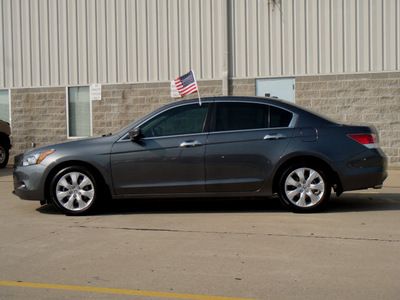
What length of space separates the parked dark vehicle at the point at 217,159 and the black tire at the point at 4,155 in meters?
8.05

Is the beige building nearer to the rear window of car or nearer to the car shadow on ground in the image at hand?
the car shadow on ground

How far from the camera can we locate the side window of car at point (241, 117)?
734 cm

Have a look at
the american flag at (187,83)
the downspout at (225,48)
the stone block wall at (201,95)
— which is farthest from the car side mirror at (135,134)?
the downspout at (225,48)

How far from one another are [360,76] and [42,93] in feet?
29.6

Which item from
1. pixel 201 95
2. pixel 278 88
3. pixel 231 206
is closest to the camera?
pixel 231 206

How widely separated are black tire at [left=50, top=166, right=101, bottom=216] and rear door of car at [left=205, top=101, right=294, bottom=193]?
5.28 feet

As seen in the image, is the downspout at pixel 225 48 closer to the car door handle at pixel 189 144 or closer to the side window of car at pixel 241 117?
the side window of car at pixel 241 117

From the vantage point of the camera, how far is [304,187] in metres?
7.17

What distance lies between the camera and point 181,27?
47.8ft

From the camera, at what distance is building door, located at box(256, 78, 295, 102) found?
45.6 ft

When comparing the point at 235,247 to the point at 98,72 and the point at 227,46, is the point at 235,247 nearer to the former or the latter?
the point at 227,46

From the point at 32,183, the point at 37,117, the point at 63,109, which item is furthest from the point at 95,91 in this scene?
the point at 32,183

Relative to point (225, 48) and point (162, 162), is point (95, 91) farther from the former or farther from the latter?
point (162, 162)

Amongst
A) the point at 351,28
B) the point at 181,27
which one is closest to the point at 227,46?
the point at 181,27
